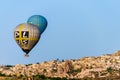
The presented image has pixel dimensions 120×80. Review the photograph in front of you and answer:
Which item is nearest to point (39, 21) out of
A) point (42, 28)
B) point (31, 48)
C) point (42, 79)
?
point (42, 28)

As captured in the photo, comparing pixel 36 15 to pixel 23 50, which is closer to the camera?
pixel 23 50

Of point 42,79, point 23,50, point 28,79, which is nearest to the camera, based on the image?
point 23,50

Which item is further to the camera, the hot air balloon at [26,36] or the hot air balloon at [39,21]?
the hot air balloon at [39,21]

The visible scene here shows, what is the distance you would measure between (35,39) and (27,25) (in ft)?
8.81

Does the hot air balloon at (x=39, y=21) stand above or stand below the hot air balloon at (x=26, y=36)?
above

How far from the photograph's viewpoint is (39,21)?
115 metres

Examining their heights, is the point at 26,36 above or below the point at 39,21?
below

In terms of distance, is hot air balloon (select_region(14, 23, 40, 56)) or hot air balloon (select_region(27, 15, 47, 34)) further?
hot air balloon (select_region(27, 15, 47, 34))

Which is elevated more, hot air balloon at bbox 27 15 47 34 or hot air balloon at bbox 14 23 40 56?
hot air balloon at bbox 27 15 47 34

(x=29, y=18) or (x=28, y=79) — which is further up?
(x=29, y=18)

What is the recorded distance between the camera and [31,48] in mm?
97812

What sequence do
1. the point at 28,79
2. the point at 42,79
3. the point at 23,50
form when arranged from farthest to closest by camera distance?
the point at 42,79 → the point at 28,79 → the point at 23,50

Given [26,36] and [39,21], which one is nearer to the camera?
[26,36]

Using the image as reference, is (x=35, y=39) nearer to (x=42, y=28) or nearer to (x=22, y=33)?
(x=22, y=33)
